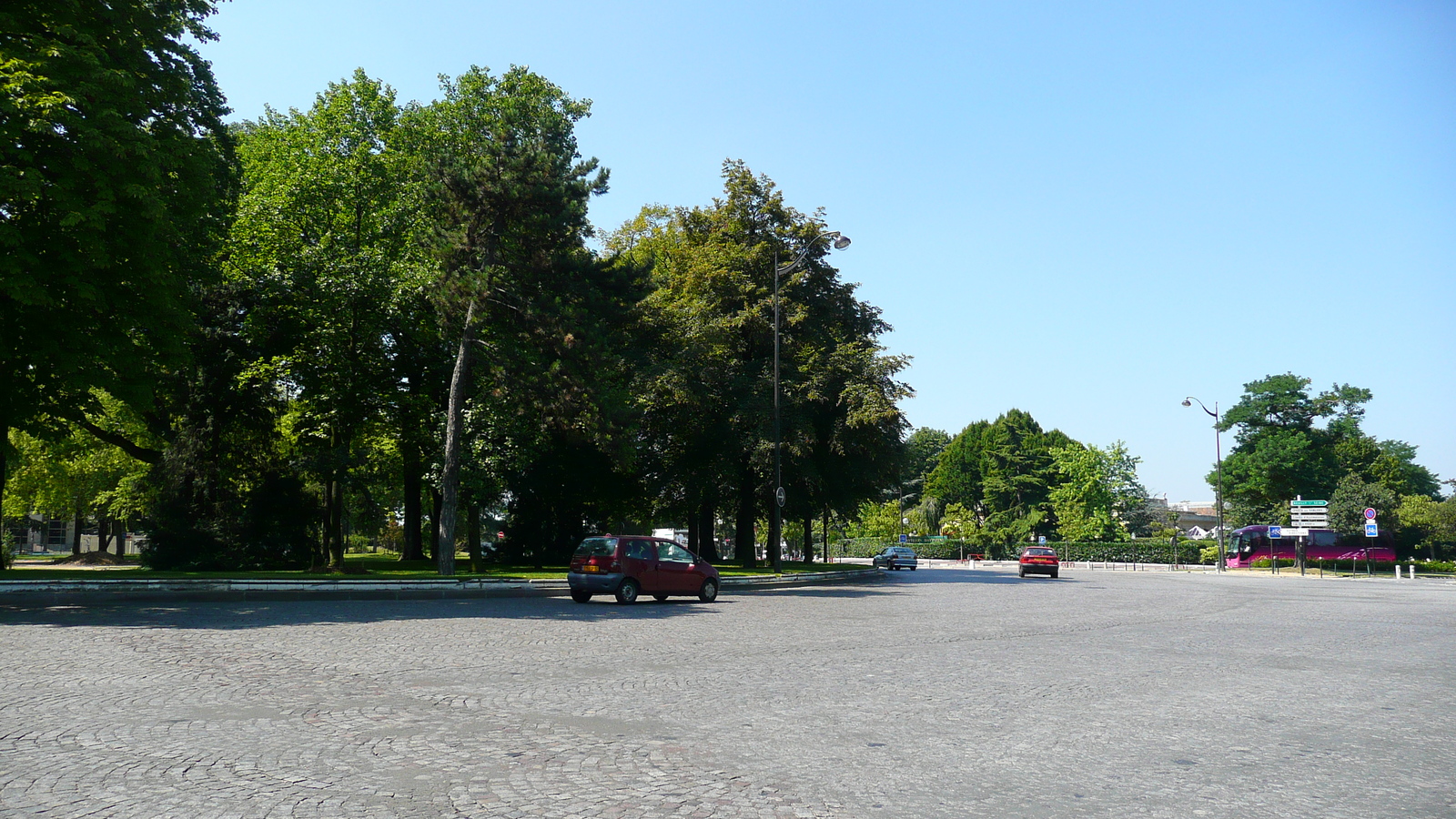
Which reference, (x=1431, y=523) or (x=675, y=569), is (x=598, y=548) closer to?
(x=675, y=569)

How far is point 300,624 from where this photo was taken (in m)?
16.0

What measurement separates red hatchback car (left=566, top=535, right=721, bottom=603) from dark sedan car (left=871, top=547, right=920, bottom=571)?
38.0 metres

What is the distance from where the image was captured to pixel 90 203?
19.0 metres

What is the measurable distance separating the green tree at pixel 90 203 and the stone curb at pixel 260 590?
4.04m

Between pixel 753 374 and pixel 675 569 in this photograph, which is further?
pixel 753 374

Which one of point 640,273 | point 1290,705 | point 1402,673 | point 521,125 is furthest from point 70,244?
point 1402,673

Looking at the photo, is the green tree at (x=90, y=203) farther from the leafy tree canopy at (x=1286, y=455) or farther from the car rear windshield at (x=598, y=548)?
the leafy tree canopy at (x=1286, y=455)

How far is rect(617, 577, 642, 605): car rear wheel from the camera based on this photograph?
2227 cm

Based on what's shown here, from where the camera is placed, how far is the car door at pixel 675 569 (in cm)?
2334

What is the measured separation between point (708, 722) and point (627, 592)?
14.7m

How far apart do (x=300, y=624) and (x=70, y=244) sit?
32.5 ft

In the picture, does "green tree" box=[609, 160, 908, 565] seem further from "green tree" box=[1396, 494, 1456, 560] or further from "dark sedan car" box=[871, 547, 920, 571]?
"green tree" box=[1396, 494, 1456, 560]

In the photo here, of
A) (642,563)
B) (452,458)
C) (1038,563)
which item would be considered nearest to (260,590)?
(452,458)

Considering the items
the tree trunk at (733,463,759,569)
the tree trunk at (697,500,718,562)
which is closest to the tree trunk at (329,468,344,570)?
the tree trunk at (697,500,718,562)
